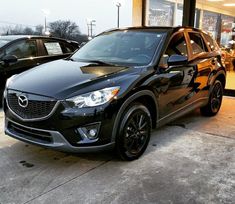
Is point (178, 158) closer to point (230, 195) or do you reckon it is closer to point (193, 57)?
point (230, 195)

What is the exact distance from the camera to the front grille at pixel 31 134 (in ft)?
10.5

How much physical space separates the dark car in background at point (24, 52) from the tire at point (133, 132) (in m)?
3.54

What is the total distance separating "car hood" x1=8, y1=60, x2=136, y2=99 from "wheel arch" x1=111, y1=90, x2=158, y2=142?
0.29 metres

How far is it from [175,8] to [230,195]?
790cm

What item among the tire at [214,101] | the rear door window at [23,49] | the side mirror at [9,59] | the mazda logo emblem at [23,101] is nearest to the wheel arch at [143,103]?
the mazda logo emblem at [23,101]

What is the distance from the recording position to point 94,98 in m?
3.14

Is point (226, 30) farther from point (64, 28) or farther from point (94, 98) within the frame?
point (64, 28)

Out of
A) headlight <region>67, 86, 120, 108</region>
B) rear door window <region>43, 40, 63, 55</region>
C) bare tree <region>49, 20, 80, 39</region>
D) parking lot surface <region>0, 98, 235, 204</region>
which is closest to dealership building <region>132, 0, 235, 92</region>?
rear door window <region>43, 40, 63, 55</region>

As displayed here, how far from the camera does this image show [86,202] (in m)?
2.78

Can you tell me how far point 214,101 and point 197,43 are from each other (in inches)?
49.0

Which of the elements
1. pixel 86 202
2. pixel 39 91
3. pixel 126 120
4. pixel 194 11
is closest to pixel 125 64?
pixel 126 120

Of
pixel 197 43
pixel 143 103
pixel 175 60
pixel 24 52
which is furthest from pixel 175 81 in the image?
→ pixel 24 52

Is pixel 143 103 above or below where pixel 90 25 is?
below

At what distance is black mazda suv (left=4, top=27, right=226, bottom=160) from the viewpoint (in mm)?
3123
